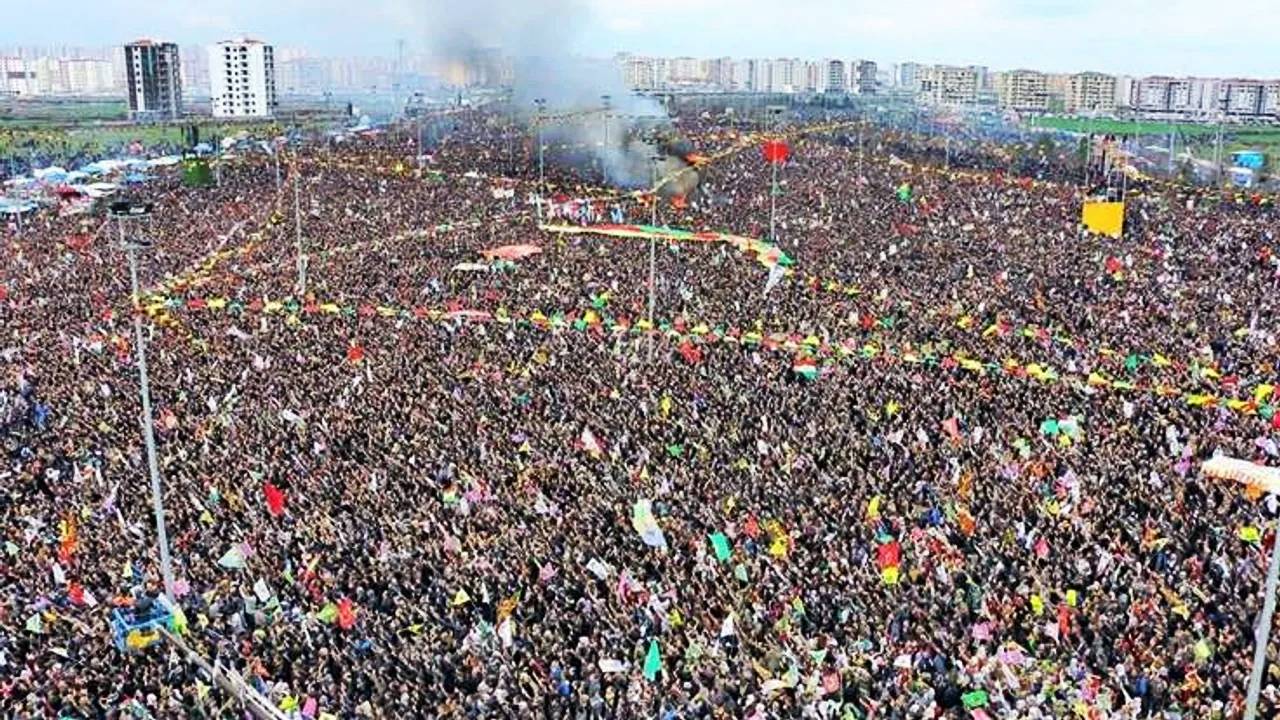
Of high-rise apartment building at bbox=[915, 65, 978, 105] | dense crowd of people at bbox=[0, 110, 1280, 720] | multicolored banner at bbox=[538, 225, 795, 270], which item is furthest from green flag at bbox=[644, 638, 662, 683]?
high-rise apartment building at bbox=[915, 65, 978, 105]

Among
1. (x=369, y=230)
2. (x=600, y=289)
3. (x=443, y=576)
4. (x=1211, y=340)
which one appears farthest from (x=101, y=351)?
(x=1211, y=340)

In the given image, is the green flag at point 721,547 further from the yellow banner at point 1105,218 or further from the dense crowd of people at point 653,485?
the yellow banner at point 1105,218

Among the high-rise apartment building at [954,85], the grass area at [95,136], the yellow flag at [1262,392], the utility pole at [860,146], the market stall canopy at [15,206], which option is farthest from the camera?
the high-rise apartment building at [954,85]

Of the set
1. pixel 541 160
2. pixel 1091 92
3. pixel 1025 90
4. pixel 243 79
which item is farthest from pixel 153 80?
pixel 1091 92

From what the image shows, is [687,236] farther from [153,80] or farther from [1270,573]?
[153,80]

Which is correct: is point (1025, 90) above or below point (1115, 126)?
above

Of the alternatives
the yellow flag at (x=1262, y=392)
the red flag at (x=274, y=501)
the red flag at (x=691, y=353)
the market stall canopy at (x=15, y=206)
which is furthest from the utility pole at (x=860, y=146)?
the red flag at (x=274, y=501)
